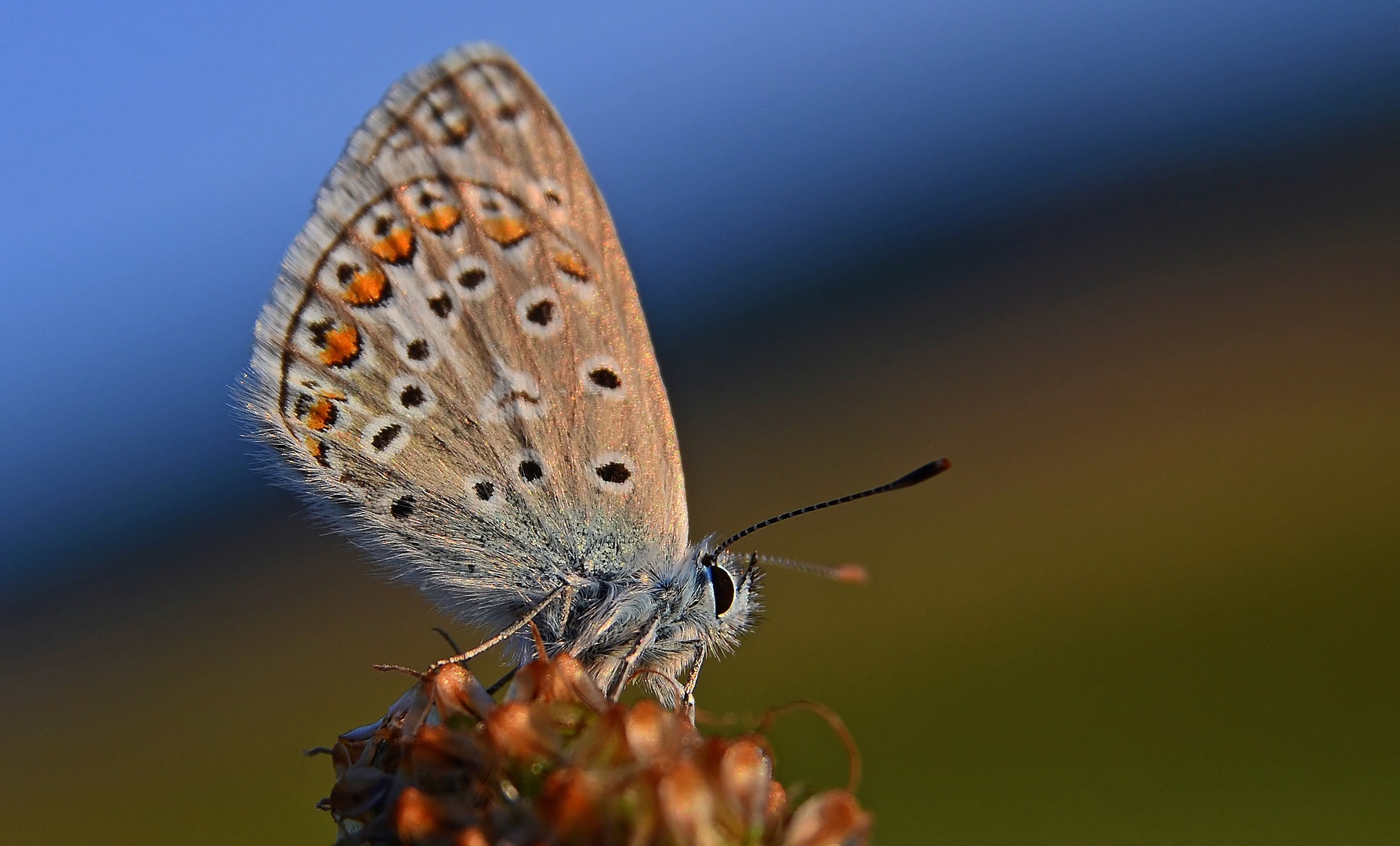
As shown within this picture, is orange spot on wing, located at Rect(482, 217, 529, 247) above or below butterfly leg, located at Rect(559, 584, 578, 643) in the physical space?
above

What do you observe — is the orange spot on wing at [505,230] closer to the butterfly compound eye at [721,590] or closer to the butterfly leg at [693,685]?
Answer: the butterfly compound eye at [721,590]

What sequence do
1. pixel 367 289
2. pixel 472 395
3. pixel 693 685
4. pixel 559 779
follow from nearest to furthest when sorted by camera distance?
pixel 559 779
pixel 693 685
pixel 472 395
pixel 367 289

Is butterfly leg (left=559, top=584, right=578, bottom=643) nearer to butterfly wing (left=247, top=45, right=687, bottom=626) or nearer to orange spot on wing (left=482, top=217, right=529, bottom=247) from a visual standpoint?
butterfly wing (left=247, top=45, right=687, bottom=626)

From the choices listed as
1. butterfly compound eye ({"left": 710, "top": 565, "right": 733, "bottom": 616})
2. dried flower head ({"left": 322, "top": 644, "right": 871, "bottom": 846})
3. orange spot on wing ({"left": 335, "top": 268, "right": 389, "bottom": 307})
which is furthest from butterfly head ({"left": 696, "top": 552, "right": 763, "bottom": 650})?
orange spot on wing ({"left": 335, "top": 268, "right": 389, "bottom": 307})

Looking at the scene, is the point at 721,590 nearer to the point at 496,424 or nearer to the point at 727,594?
the point at 727,594

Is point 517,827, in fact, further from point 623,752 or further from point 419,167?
point 419,167

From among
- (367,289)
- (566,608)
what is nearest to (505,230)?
(367,289)
